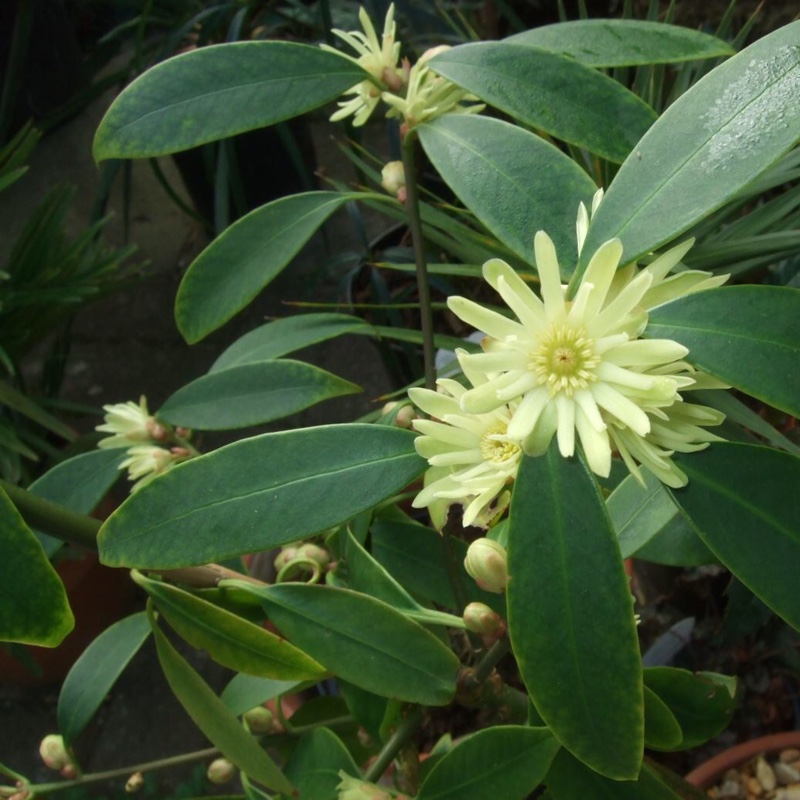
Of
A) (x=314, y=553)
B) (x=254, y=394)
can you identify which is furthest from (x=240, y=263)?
(x=314, y=553)

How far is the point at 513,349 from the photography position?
39cm

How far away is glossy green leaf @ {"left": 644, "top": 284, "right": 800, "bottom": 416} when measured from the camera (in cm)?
36

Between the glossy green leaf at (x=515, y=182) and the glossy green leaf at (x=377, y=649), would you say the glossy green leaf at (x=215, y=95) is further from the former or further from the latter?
the glossy green leaf at (x=377, y=649)

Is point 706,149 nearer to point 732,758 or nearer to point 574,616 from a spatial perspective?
point 574,616

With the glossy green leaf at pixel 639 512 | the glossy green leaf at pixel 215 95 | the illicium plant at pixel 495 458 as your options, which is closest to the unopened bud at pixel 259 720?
the illicium plant at pixel 495 458

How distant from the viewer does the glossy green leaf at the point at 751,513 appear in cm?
40

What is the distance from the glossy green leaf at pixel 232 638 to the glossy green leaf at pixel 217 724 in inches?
1.0

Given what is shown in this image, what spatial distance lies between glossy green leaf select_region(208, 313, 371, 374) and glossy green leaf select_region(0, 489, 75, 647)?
1.15 ft

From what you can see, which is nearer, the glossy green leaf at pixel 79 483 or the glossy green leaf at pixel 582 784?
the glossy green leaf at pixel 582 784

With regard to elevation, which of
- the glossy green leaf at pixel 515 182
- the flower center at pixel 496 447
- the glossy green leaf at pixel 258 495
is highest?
the glossy green leaf at pixel 515 182

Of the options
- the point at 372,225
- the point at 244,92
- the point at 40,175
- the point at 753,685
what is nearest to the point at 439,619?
the point at 244,92

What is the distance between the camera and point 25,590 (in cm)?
40

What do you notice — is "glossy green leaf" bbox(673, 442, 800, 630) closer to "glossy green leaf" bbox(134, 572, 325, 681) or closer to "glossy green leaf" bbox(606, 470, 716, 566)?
"glossy green leaf" bbox(606, 470, 716, 566)

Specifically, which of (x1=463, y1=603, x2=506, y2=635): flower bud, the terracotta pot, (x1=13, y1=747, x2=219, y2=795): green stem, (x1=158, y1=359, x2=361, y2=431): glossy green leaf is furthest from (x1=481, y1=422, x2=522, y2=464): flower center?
the terracotta pot
